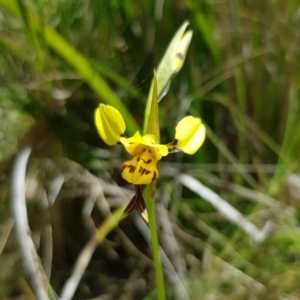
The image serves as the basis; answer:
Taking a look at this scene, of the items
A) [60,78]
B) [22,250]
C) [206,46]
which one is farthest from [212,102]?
[22,250]

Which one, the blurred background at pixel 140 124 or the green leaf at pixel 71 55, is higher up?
the green leaf at pixel 71 55

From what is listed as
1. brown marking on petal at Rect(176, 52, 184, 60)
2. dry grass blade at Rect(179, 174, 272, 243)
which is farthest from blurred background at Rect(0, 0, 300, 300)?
brown marking on petal at Rect(176, 52, 184, 60)

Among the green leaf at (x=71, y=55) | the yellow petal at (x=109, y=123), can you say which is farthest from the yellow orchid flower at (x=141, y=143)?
the green leaf at (x=71, y=55)

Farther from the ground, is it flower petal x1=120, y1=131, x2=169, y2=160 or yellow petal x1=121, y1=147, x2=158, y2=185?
flower petal x1=120, y1=131, x2=169, y2=160

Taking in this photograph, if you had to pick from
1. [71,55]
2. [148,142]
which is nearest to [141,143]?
[148,142]

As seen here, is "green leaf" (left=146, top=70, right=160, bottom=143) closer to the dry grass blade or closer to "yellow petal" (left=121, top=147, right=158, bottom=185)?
"yellow petal" (left=121, top=147, right=158, bottom=185)

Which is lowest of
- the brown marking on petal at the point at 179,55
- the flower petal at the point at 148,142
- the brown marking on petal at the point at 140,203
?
the brown marking on petal at the point at 140,203

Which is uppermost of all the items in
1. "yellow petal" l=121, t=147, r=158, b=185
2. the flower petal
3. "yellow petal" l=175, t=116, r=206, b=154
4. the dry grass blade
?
the flower petal

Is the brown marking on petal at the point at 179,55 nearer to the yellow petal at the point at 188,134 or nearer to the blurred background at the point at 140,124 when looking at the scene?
the yellow petal at the point at 188,134
